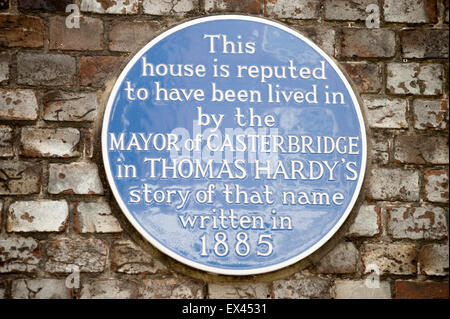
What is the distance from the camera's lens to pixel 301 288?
1.52 meters

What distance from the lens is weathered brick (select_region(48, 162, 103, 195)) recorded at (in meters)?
1.51

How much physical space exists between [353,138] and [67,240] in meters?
0.97

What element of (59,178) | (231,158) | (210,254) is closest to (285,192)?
(231,158)

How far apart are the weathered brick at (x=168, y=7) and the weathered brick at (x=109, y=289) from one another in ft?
2.94

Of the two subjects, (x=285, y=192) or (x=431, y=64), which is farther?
(x=431, y=64)

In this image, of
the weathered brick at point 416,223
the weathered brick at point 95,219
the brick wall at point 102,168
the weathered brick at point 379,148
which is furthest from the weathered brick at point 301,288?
the weathered brick at point 95,219

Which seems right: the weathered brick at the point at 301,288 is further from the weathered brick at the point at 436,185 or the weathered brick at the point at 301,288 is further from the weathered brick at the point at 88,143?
the weathered brick at the point at 88,143

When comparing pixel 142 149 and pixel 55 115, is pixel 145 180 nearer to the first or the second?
pixel 142 149

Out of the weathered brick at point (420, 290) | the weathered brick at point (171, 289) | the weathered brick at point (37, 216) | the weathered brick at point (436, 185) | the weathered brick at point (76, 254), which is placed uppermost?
the weathered brick at point (436, 185)

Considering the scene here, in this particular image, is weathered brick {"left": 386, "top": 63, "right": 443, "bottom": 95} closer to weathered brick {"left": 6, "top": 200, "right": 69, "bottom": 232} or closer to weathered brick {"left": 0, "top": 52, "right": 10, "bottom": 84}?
weathered brick {"left": 6, "top": 200, "right": 69, "bottom": 232}

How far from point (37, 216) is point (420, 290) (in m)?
1.25

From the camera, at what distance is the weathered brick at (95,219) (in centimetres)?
150

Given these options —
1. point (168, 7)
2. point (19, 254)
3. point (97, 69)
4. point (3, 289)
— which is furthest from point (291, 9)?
point (3, 289)

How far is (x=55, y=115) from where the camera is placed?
1539mm
